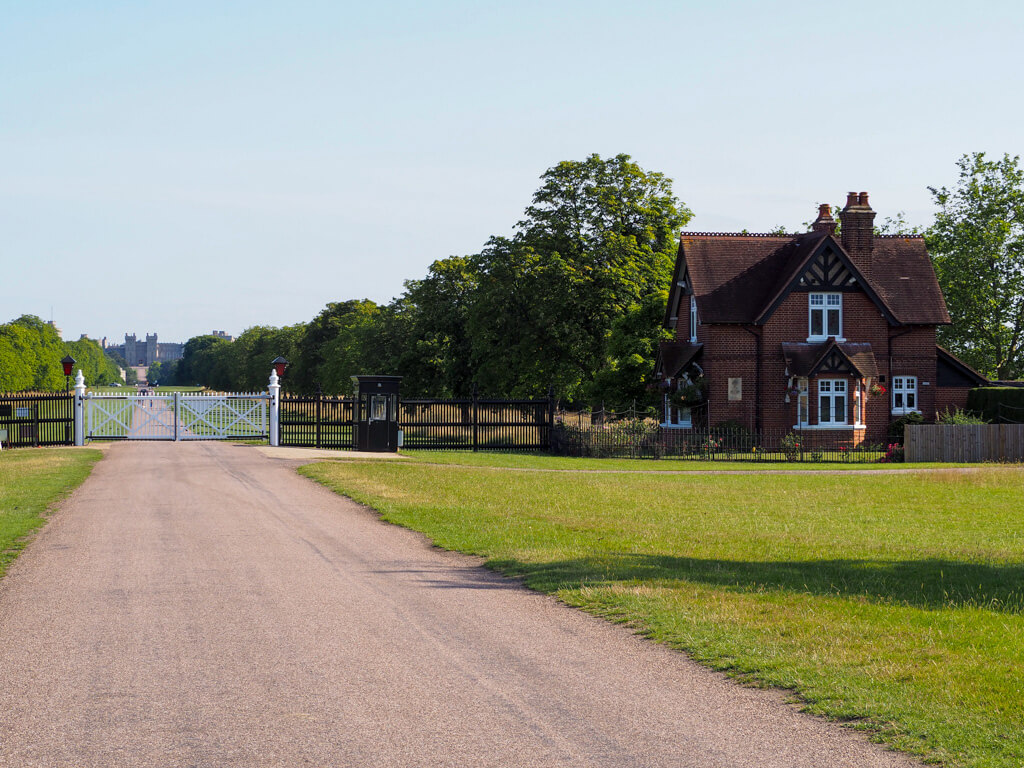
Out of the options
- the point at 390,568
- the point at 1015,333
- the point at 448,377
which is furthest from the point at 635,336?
the point at 390,568

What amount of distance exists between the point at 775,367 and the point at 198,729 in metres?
38.7

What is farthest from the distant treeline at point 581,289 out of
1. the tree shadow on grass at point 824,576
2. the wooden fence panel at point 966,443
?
the tree shadow on grass at point 824,576

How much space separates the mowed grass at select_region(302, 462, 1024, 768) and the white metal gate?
42.8 ft

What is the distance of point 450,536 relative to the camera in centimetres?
1495

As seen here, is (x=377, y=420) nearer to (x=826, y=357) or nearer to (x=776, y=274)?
(x=826, y=357)

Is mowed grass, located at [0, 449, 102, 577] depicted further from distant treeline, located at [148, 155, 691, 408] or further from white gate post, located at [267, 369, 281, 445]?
distant treeline, located at [148, 155, 691, 408]

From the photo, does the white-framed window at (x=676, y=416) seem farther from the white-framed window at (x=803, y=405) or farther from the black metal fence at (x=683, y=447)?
the white-framed window at (x=803, y=405)

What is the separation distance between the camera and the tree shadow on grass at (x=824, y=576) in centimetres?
1063

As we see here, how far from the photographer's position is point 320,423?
118 ft

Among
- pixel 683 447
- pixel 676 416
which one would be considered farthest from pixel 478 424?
pixel 676 416

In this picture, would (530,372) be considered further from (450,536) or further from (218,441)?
(450,536)

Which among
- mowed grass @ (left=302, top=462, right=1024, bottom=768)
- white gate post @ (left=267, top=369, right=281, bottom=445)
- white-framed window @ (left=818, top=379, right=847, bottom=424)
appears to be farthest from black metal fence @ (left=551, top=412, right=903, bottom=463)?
mowed grass @ (left=302, top=462, right=1024, bottom=768)

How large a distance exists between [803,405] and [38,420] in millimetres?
29123

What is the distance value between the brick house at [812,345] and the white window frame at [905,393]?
0.04 meters
